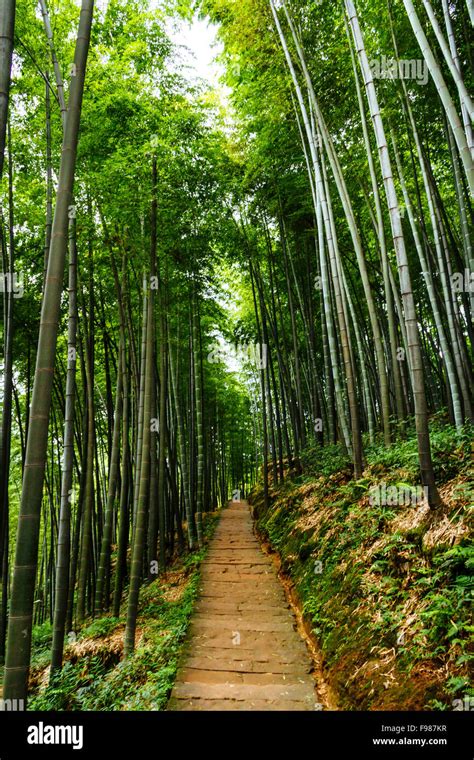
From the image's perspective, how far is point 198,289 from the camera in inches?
260

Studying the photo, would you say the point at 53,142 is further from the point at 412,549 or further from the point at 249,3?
the point at 412,549

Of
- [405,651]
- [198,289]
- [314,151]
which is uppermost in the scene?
[314,151]

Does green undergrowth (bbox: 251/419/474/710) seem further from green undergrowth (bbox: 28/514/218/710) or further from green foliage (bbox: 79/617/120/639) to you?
green foliage (bbox: 79/617/120/639)

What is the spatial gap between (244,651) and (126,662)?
43.1 inches

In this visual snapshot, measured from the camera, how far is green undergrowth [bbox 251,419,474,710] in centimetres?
197

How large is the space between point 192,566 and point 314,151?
17.9 ft

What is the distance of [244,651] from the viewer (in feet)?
10.6
